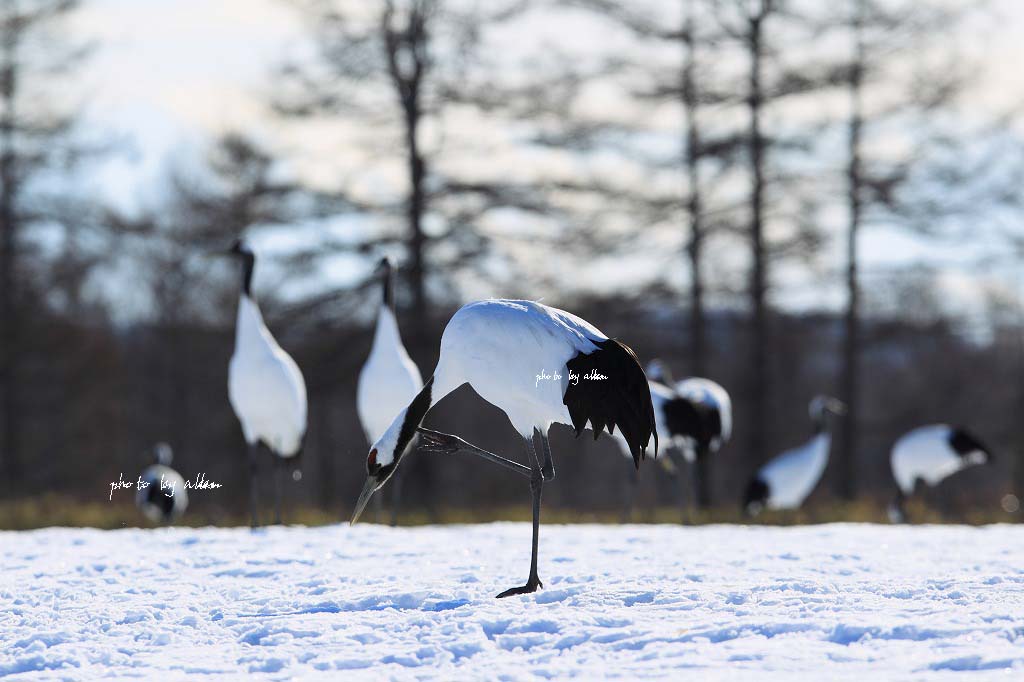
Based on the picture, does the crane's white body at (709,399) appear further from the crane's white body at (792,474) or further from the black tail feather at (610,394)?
the black tail feather at (610,394)

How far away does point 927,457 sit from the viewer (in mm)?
16484

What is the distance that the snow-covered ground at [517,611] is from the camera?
468cm

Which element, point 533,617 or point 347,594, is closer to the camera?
point 533,617

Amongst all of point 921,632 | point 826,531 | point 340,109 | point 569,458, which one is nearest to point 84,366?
point 340,109

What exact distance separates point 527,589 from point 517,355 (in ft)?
3.90

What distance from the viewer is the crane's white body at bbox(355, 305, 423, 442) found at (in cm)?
1082

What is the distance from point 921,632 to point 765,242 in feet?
44.0

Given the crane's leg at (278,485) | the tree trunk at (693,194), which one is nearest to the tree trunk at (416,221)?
the tree trunk at (693,194)

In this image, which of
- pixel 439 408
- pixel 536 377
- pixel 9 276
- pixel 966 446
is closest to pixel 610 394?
pixel 536 377

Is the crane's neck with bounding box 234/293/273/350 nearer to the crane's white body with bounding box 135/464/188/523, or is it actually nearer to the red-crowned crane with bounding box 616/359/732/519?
the red-crowned crane with bounding box 616/359/732/519

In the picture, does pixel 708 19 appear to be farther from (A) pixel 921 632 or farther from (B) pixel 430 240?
(A) pixel 921 632

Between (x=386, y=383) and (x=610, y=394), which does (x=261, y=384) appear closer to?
(x=386, y=383)

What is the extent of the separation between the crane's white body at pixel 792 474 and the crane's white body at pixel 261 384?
7.00 meters

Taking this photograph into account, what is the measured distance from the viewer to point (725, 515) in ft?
45.9
